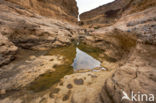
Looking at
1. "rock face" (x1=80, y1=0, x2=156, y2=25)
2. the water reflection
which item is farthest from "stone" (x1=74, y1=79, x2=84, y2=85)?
"rock face" (x1=80, y1=0, x2=156, y2=25)

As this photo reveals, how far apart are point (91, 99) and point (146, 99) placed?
107 cm

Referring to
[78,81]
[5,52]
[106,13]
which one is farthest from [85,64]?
[106,13]

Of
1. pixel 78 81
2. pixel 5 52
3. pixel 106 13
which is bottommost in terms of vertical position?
pixel 78 81

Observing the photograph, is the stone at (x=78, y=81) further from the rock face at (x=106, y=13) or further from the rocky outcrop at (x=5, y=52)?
the rock face at (x=106, y=13)

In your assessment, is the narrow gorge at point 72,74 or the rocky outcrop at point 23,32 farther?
the rocky outcrop at point 23,32

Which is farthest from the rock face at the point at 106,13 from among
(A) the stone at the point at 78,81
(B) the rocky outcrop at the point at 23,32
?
(A) the stone at the point at 78,81

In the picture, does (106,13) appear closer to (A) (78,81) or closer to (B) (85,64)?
(B) (85,64)

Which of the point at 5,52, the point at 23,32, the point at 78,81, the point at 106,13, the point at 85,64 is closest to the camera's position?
the point at 78,81

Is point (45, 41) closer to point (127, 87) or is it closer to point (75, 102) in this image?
point (75, 102)

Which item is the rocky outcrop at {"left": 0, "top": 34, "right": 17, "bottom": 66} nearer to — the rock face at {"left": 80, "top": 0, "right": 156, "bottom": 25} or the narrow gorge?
the narrow gorge

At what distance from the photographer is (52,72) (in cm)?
276

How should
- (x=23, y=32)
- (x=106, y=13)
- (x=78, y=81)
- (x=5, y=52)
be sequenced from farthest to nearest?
1. (x=106, y=13)
2. (x=23, y=32)
3. (x=5, y=52)
4. (x=78, y=81)

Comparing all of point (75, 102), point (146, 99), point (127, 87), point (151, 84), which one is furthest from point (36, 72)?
point (151, 84)

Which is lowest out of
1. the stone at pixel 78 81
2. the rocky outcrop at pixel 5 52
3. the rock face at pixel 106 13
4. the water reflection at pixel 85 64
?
the stone at pixel 78 81
